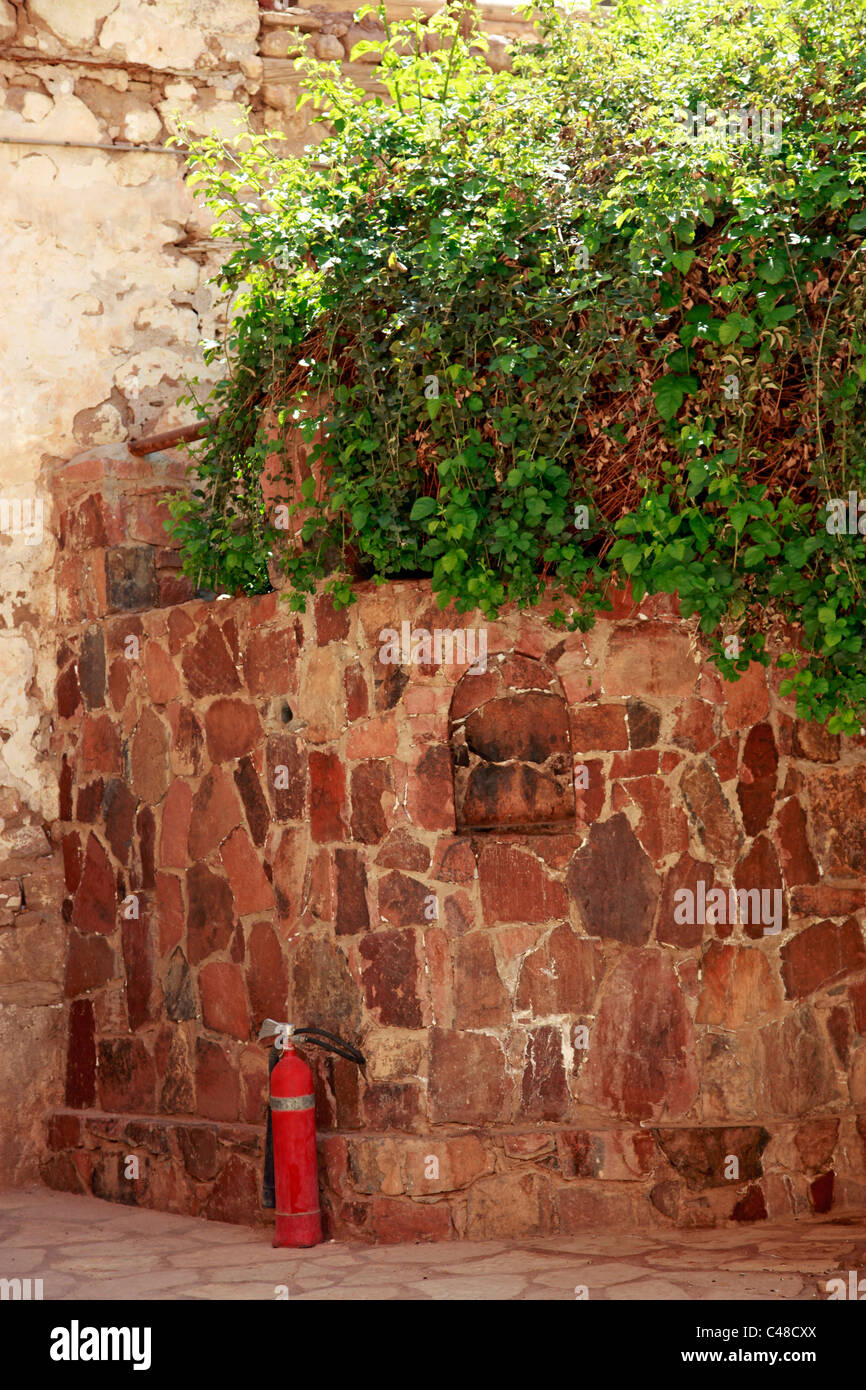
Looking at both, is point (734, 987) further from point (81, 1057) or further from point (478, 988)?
point (81, 1057)

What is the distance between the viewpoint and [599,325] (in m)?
4.81

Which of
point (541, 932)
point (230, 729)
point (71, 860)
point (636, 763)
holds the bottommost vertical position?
point (541, 932)

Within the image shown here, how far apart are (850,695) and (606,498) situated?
112 cm

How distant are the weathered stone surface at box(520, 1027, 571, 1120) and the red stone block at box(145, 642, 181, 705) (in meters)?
2.25

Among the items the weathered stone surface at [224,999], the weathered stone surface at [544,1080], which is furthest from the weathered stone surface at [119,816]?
→ the weathered stone surface at [544,1080]

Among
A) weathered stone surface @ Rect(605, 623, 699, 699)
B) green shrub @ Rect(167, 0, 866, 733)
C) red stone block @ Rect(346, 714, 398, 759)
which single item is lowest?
red stone block @ Rect(346, 714, 398, 759)

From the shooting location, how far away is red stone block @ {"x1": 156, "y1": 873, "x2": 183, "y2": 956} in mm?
6215

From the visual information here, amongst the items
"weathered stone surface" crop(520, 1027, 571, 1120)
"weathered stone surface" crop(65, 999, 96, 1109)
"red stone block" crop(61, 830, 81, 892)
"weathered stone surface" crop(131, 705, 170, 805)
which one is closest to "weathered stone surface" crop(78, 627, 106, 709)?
"weathered stone surface" crop(131, 705, 170, 805)

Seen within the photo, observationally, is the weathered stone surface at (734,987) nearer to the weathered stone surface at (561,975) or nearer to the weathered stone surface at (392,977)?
the weathered stone surface at (561,975)

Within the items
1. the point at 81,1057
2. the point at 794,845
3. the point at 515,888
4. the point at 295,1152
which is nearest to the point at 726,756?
the point at 794,845

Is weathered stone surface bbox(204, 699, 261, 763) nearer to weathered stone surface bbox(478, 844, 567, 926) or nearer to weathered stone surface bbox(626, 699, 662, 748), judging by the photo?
weathered stone surface bbox(478, 844, 567, 926)

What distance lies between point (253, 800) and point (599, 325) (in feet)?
7.79

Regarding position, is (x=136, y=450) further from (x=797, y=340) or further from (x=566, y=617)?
(x=797, y=340)

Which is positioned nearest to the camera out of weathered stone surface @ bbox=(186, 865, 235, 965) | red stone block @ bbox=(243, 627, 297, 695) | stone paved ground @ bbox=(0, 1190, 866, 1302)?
stone paved ground @ bbox=(0, 1190, 866, 1302)
